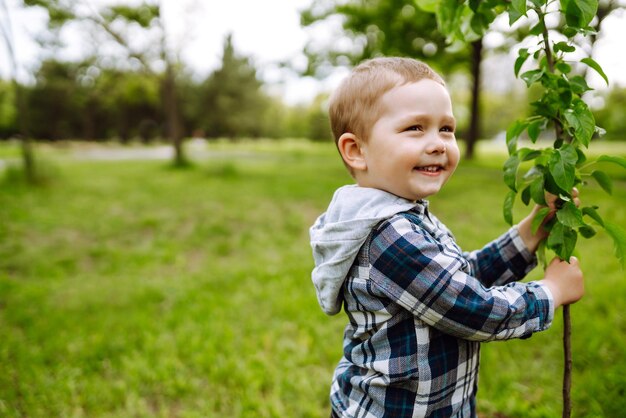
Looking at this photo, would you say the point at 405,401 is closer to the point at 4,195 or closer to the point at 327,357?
the point at 327,357

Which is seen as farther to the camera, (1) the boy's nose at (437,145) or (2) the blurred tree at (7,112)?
(2) the blurred tree at (7,112)

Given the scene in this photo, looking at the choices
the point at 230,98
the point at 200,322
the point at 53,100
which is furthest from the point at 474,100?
the point at 53,100

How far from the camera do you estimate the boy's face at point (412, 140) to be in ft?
3.99

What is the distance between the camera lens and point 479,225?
5.90 metres

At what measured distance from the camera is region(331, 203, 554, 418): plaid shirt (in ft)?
3.74

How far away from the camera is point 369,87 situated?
4.19 ft

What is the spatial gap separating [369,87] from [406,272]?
1.79 ft

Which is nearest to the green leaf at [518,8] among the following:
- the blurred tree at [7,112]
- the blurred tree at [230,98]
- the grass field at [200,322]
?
the grass field at [200,322]

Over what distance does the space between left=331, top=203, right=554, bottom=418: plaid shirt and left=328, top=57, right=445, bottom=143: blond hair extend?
310 millimetres

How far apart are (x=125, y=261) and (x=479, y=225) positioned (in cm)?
450

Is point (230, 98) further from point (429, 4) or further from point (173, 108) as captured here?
point (429, 4)

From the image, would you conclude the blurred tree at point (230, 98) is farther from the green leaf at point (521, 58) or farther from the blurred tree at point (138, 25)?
the green leaf at point (521, 58)

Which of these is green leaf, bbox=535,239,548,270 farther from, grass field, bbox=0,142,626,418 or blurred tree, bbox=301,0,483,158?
blurred tree, bbox=301,0,483,158

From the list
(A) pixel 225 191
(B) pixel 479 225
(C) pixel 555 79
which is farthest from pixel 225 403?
(A) pixel 225 191
